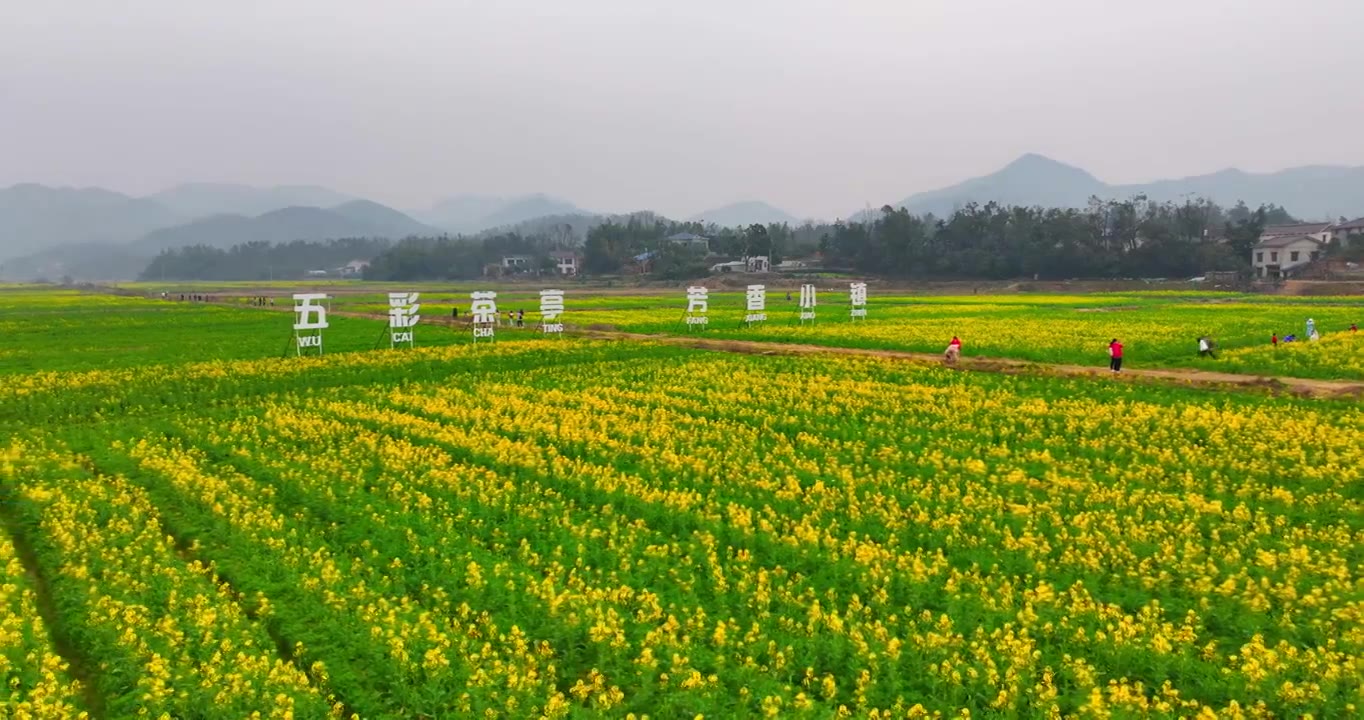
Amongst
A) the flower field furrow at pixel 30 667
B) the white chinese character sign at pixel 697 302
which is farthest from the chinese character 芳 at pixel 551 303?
the flower field furrow at pixel 30 667

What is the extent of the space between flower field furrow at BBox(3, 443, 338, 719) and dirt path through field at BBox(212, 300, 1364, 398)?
25.0 metres

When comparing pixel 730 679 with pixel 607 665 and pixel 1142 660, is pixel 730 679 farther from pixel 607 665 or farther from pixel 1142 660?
pixel 1142 660

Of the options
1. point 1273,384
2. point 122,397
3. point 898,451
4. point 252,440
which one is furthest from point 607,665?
point 1273,384

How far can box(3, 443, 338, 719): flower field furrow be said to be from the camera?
7.56 m

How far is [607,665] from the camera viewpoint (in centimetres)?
828

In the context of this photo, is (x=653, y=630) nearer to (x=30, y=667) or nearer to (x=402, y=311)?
(x=30, y=667)

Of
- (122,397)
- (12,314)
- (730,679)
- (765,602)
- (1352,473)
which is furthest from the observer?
(12,314)

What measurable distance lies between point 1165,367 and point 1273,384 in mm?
4682

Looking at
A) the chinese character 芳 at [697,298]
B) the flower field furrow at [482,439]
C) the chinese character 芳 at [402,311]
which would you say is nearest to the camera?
the flower field furrow at [482,439]

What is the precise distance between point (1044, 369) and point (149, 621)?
26829 mm

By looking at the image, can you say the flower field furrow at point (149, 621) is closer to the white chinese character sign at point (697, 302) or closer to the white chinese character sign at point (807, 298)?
the white chinese character sign at point (697, 302)

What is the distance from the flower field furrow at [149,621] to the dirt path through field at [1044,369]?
25.0 meters

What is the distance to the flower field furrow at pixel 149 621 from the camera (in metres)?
7.56

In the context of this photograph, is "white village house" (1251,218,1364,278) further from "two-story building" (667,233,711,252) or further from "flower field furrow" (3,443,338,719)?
"flower field furrow" (3,443,338,719)
